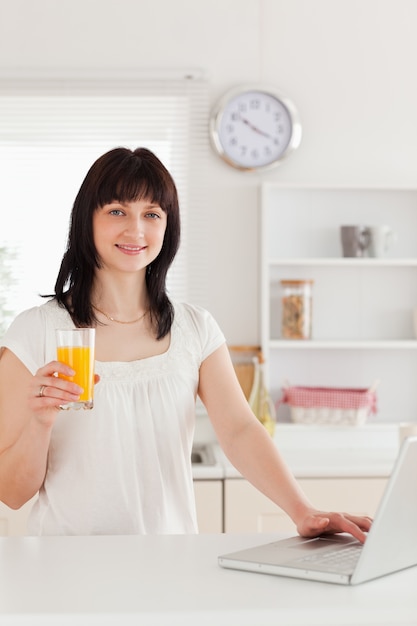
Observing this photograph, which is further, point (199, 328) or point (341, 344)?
point (341, 344)

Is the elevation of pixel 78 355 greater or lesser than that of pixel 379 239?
lesser

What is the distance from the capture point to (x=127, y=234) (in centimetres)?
188

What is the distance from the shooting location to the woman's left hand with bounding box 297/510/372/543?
1.52 metres

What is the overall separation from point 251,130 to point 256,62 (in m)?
0.28

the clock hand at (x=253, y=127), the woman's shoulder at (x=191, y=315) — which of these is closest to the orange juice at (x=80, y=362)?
the woman's shoulder at (x=191, y=315)

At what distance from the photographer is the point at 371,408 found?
3.76 metres

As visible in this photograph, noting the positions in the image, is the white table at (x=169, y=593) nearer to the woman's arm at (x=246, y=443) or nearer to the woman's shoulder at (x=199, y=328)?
the woman's arm at (x=246, y=443)

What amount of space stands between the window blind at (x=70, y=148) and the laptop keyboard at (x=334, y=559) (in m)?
2.42

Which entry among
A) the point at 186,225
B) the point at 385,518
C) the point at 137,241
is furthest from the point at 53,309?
the point at 186,225

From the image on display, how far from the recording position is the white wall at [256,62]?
3.81 meters

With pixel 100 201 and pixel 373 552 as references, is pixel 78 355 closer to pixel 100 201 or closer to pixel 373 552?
pixel 100 201

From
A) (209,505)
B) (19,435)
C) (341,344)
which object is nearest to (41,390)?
(19,435)

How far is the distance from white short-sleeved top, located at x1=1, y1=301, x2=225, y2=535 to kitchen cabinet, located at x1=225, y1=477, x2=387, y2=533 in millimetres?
1275

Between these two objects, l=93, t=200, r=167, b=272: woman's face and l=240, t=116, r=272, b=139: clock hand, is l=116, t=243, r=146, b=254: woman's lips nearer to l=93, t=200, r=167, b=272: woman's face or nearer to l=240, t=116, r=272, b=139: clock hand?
l=93, t=200, r=167, b=272: woman's face
